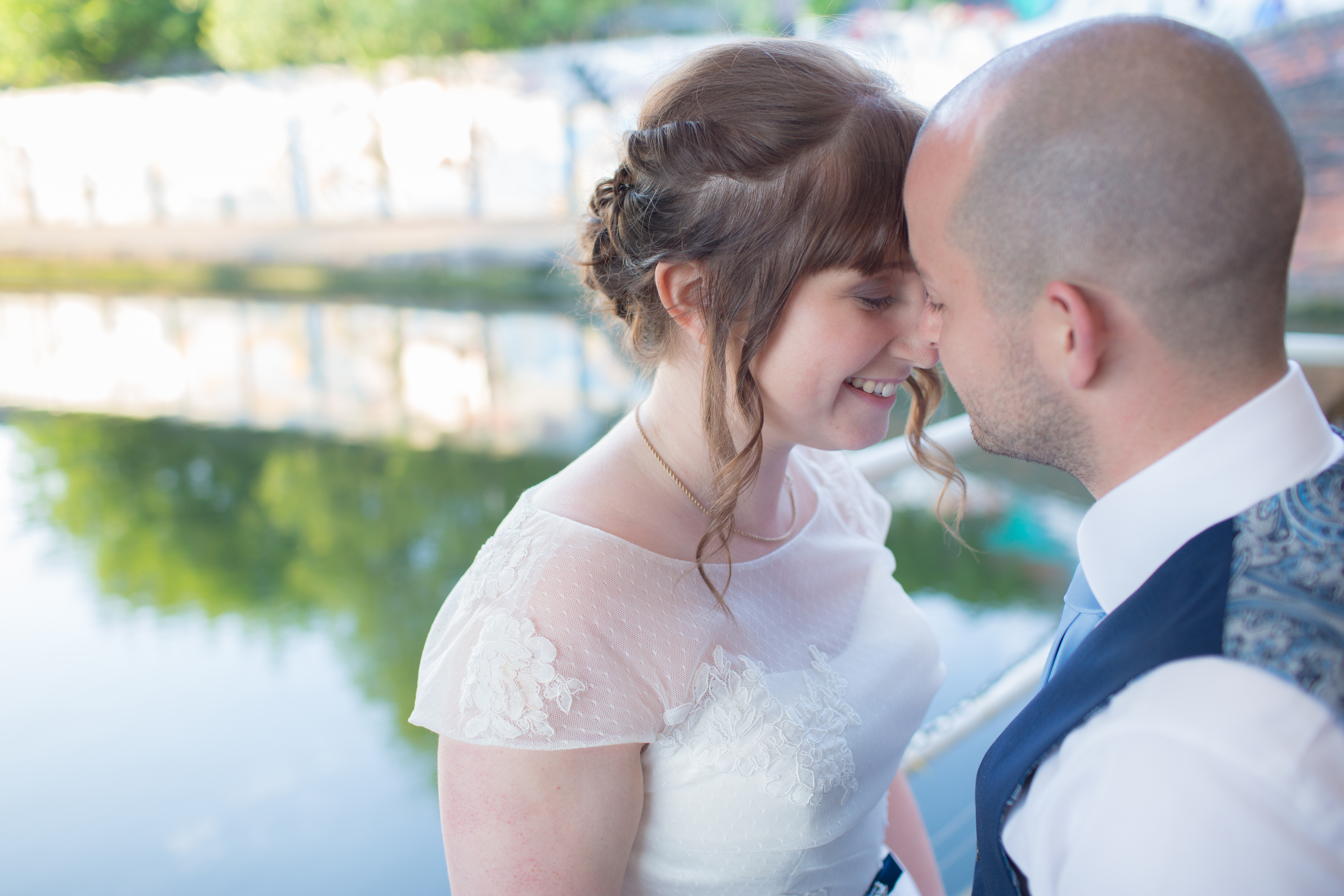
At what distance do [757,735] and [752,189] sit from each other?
0.59m

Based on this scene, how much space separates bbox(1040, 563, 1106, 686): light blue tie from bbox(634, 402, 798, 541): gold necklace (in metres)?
0.37

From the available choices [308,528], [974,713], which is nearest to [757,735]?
[974,713]

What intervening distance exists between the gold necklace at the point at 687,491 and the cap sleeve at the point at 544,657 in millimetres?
177

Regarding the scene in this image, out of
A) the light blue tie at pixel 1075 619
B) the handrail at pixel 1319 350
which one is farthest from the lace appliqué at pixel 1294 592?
the handrail at pixel 1319 350

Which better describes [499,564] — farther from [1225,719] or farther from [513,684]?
[1225,719]

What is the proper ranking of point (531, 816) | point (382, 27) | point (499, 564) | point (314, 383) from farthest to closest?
point (382, 27) < point (314, 383) < point (499, 564) < point (531, 816)

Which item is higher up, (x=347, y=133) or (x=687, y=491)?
(x=687, y=491)

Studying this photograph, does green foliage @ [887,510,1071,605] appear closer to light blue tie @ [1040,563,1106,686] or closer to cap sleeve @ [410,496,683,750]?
light blue tie @ [1040,563,1106,686]

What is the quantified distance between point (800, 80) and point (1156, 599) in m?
0.65

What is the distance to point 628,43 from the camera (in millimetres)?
13336

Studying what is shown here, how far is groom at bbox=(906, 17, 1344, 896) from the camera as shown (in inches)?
22.6

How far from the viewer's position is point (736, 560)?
3.76 feet

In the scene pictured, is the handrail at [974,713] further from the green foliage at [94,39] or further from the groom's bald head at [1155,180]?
the green foliage at [94,39]

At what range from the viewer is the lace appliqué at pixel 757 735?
38.4 inches
